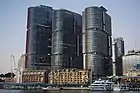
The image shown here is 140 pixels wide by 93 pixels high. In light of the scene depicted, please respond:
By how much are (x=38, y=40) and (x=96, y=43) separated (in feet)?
32.6

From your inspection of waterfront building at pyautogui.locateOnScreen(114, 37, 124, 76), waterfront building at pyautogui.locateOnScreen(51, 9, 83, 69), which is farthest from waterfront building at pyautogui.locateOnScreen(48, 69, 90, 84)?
waterfront building at pyautogui.locateOnScreen(114, 37, 124, 76)

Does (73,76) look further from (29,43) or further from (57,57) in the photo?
→ (29,43)

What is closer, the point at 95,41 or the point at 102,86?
the point at 102,86

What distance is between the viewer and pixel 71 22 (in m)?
43.2

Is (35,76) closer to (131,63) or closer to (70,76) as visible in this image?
(70,76)

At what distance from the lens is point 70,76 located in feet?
116

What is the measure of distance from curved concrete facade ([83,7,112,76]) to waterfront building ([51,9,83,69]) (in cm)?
266

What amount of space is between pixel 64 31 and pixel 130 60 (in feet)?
38.5

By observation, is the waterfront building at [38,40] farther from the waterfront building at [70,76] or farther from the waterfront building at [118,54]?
the waterfront building at [118,54]

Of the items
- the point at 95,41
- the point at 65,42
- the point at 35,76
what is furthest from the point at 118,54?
the point at 35,76

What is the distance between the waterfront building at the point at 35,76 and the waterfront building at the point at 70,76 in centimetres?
139

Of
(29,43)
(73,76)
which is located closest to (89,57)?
(73,76)

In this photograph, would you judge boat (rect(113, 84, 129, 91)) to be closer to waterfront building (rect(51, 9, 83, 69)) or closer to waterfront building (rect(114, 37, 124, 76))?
waterfront building (rect(51, 9, 83, 69))

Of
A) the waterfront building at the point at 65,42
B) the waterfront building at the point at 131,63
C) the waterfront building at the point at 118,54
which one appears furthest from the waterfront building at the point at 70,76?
the waterfront building at the point at 118,54
